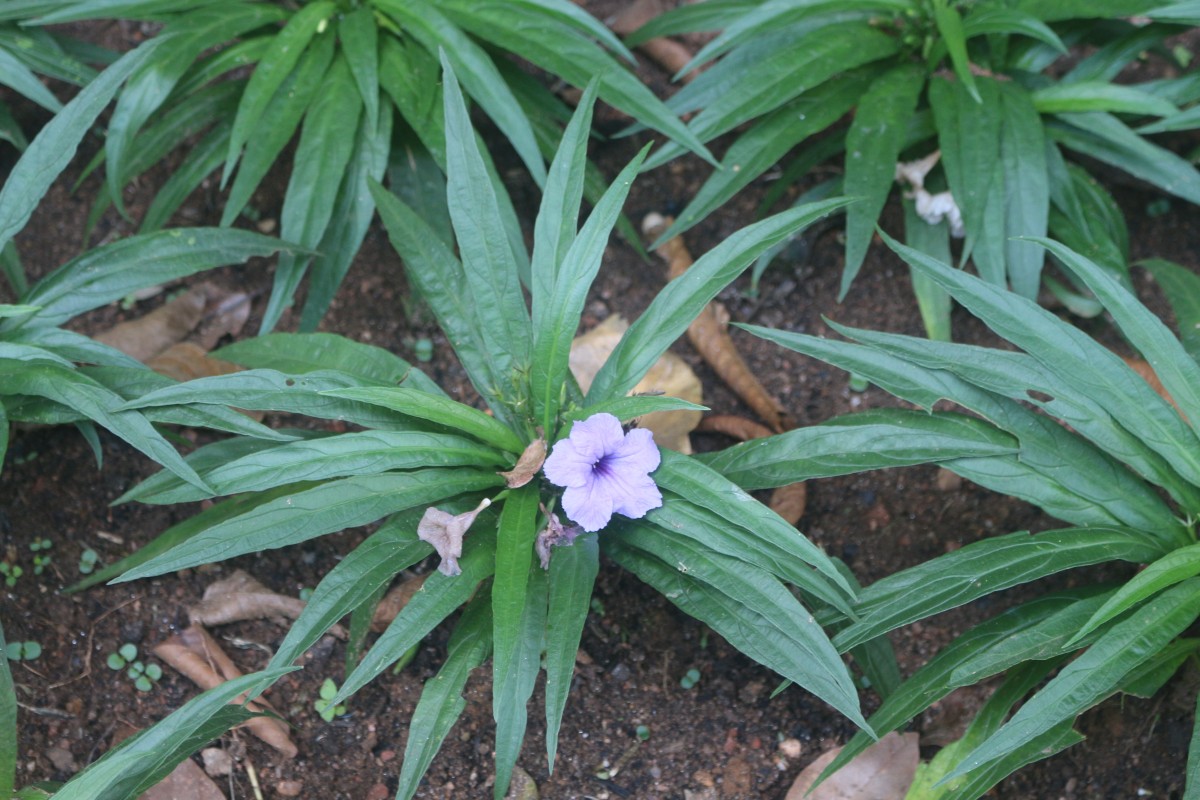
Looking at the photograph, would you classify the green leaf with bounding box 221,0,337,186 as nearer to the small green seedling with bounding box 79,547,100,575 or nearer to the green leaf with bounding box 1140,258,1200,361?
the small green seedling with bounding box 79,547,100,575

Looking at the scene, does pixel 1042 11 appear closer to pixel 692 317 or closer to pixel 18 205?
pixel 692 317

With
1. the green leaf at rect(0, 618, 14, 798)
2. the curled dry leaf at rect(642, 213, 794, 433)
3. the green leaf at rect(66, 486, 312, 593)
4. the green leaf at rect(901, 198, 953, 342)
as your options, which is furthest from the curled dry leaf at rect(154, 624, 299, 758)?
the green leaf at rect(901, 198, 953, 342)

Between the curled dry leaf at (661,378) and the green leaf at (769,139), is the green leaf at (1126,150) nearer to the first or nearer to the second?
the green leaf at (769,139)

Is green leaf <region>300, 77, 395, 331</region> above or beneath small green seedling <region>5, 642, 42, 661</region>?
above

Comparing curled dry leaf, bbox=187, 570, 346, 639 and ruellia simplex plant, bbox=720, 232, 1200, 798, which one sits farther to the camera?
curled dry leaf, bbox=187, 570, 346, 639

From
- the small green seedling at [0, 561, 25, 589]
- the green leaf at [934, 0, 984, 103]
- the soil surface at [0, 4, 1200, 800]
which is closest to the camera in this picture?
the soil surface at [0, 4, 1200, 800]

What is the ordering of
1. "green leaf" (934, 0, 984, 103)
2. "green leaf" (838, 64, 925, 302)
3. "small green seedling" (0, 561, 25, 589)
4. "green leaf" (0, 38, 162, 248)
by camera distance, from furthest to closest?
"green leaf" (838, 64, 925, 302) → "green leaf" (934, 0, 984, 103) → "small green seedling" (0, 561, 25, 589) → "green leaf" (0, 38, 162, 248)

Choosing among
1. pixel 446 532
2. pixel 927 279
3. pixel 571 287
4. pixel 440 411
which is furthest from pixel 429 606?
pixel 927 279
